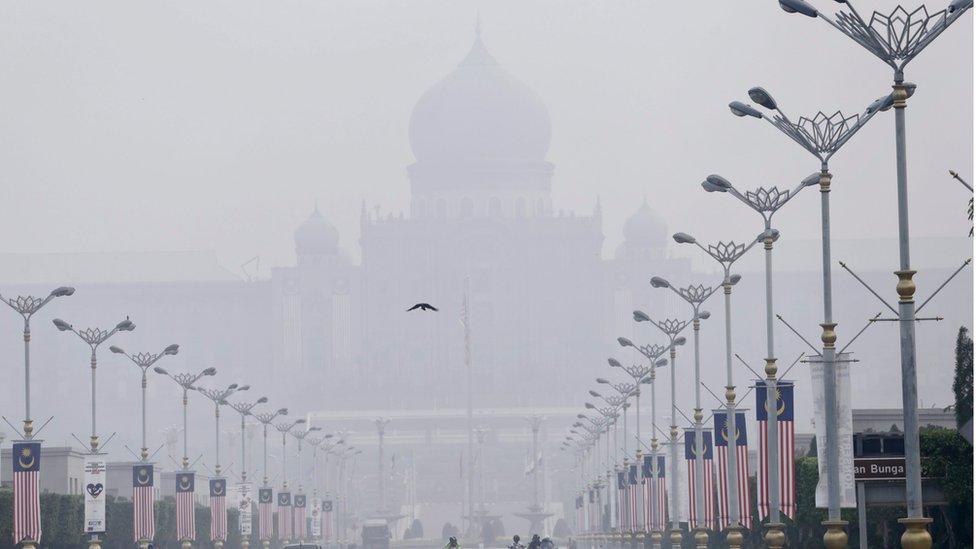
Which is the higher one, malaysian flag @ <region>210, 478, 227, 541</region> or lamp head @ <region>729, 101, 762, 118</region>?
lamp head @ <region>729, 101, 762, 118</region>

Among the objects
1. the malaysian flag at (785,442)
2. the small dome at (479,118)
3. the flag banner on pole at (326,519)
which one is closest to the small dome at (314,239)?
the small dome at (479,118)

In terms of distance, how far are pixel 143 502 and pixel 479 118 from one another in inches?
5301

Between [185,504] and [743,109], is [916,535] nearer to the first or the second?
[743,109]

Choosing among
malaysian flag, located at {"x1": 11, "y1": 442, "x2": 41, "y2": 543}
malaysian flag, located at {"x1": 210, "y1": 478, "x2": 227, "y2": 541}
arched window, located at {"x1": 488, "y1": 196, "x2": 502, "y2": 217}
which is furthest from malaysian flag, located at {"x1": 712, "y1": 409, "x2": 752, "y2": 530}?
arched window, located at {"x1": 488, "y1": 196, "x2": 502, "y2": 217}

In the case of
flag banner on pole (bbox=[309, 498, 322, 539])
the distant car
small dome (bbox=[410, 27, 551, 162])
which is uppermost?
small dome (bbox=[410, 27, 551, 162])

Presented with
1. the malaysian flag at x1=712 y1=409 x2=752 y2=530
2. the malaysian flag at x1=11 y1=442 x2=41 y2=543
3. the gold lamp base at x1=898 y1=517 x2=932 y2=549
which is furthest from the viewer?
the malaysian flag at x1=11 y1=442 x2=41 y2=543

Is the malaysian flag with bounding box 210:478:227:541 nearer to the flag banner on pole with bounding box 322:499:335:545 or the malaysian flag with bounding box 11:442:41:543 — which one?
the malaysian flag with bounding box 11:442:41:543

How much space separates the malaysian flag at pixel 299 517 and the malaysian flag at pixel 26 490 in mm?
38561

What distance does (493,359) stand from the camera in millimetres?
192250

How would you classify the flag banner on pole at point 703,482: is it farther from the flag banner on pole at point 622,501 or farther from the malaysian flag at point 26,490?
the malaysian flag at point 26,490

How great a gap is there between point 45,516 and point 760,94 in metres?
32.8

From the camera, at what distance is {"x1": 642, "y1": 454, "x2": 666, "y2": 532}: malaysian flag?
6262cm

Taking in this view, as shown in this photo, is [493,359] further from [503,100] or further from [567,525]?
[567,525]

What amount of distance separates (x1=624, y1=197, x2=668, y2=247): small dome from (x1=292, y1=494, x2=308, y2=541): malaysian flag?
109758mm
